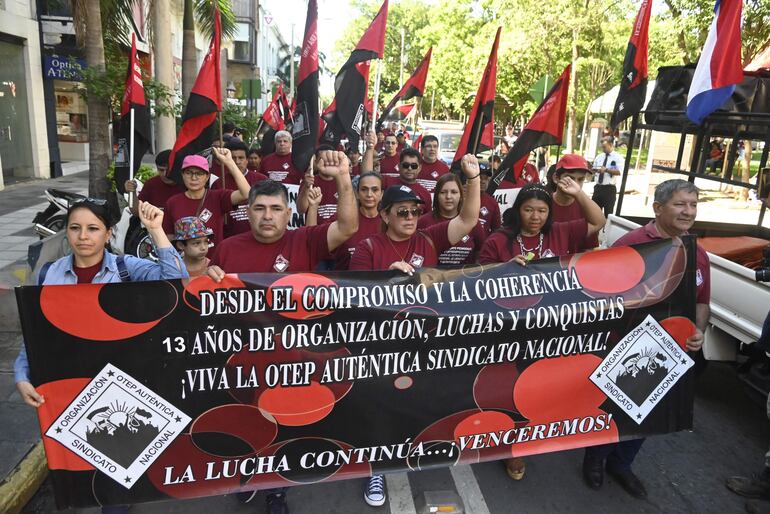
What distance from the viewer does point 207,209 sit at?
4.85 metres

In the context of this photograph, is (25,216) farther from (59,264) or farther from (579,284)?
(579,284)

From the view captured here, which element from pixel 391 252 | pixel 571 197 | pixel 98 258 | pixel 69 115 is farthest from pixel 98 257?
pixel 69 115

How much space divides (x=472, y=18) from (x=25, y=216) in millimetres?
27775

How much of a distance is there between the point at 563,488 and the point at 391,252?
1866mm

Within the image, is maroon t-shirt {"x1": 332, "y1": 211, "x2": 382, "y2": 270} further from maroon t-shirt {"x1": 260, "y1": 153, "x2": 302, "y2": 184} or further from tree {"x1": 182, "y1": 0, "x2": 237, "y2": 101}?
tree {"x1": 182, "y1": 0, "x2": 237, "y2": 101}

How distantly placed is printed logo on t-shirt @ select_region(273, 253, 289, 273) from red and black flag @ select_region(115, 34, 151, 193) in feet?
10.6

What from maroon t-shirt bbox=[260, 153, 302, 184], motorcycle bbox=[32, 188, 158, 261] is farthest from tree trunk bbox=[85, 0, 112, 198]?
maroon t-shirt bbox=[260, 153, 302, 184]

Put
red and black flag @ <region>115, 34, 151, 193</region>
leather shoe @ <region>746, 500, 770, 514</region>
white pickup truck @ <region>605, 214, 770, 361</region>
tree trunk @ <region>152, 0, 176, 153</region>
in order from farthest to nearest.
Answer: tree trunk @ <region>152, 0, 176, 153</region> < red and black flag @ <region>115, 34, 151, 193</region> < white pickup truck @ <region>605, 214, 770, 361</region> < leather shoe @ <region>746, 500, 770, 514</region>

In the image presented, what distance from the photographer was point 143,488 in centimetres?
285

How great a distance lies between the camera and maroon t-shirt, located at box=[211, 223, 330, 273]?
3311 millimetres

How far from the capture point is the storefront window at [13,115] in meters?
13.1

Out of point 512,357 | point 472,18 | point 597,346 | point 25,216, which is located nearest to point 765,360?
point 597,346

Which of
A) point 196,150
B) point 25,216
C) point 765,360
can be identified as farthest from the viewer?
point 25,216

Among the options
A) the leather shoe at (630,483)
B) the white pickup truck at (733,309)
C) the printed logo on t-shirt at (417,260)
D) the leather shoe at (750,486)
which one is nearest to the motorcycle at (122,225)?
the printed logo on t-shirt at (417,260)
